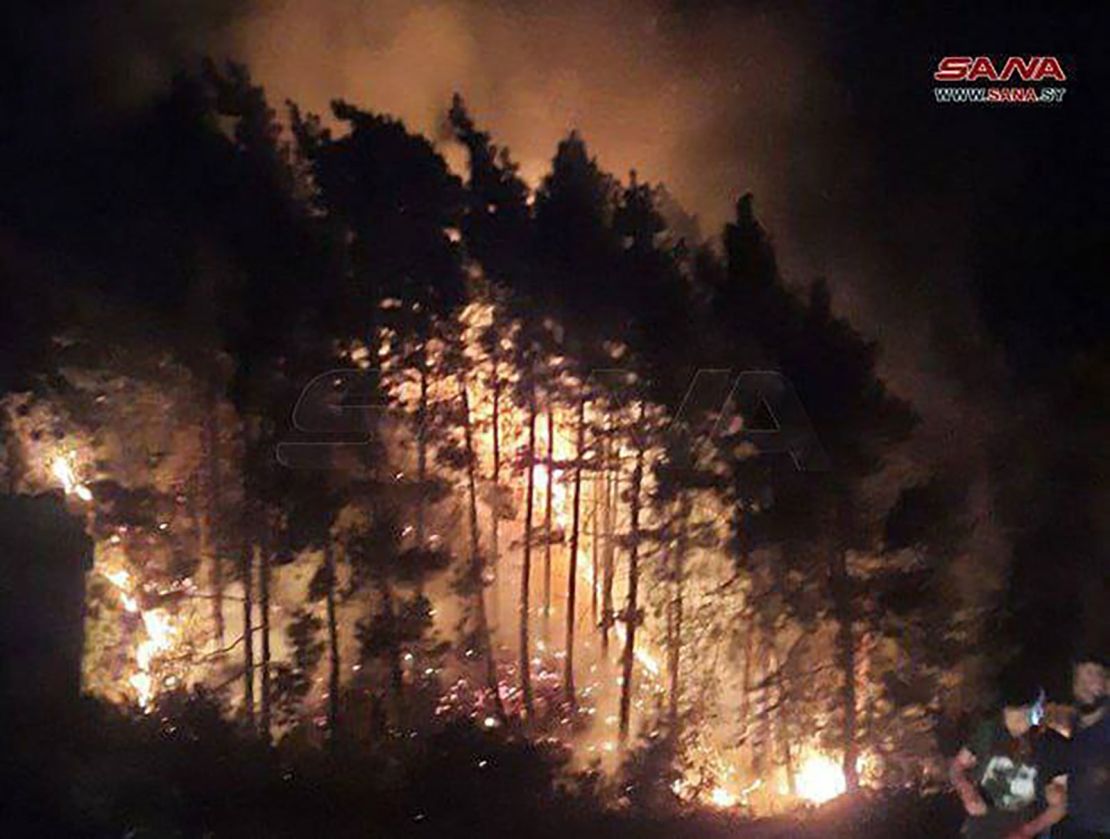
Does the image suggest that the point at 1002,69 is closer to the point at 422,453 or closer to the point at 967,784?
the point at 422,453

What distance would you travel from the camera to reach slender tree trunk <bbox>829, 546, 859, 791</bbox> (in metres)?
14.7

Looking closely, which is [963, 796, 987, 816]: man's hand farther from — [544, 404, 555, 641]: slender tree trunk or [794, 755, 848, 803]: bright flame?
[544, 404, 555, 641]: slender tree trunk

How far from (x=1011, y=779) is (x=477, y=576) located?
11106 millimetres

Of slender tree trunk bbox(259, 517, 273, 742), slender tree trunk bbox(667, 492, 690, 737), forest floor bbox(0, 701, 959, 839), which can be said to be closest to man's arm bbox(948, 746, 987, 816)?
forest floor bbox(0, 701, 959, 839)

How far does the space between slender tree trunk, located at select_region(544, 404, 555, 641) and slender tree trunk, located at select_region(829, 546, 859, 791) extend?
13.8 ft

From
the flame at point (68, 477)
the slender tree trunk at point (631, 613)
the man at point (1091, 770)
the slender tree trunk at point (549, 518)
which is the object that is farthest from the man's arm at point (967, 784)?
the flame at point (68, 477)

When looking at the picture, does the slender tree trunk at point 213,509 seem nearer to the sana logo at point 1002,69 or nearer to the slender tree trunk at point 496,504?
the slender tree trunk at point 496,504

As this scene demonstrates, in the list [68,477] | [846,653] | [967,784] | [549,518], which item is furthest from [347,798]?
[68,477]

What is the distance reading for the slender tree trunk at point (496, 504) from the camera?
16.6 meters

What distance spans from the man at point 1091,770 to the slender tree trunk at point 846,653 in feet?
27.0

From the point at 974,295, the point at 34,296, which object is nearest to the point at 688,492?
the point at 974,295

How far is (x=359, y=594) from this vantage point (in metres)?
15.7

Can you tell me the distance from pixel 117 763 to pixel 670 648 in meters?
8.87

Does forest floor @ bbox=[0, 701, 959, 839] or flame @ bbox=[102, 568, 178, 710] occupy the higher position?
flame @ bbox=[102, 568, 178, 710]
